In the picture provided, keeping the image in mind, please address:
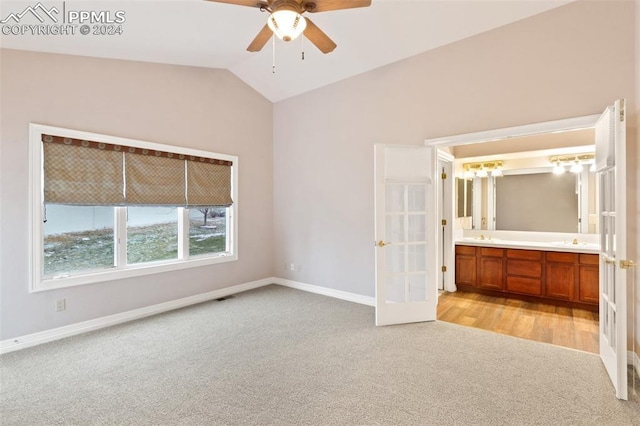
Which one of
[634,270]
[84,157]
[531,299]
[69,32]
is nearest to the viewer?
[634,270]

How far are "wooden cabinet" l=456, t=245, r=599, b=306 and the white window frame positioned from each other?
383 cm

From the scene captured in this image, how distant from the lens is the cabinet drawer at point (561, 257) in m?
Result: 4.15

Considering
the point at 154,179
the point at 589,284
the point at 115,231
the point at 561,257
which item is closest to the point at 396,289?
the point at 561,257

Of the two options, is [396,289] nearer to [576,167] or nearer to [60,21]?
[576,167]

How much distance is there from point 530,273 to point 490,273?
52 cm

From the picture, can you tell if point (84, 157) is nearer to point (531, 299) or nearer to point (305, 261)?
point (305, 261)

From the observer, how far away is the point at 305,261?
5.14 metres

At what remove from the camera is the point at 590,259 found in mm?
4031

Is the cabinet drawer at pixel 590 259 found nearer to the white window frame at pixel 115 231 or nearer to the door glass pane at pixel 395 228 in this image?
the door glass pane at pixel 395 228

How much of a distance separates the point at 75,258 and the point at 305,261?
305cm

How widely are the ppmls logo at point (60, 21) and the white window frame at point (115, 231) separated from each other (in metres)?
0.88

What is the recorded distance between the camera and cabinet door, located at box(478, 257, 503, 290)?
4.72 metres

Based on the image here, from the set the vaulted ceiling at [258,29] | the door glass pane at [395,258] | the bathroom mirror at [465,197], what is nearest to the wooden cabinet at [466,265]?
the bathroom mirror at [465,197]

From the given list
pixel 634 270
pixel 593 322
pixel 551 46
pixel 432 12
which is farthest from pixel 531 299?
pixel 432 12
